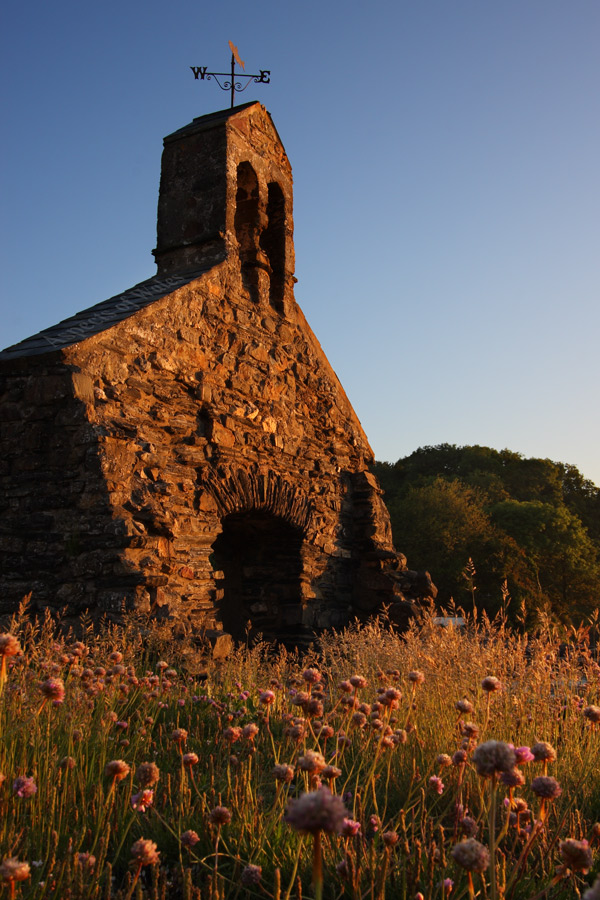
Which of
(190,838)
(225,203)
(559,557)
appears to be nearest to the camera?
(190,838)

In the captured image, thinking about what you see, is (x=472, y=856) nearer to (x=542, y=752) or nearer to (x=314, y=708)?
(x=542, y=752)

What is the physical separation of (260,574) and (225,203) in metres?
5.16

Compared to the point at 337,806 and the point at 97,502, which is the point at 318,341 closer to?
the point at 97,502

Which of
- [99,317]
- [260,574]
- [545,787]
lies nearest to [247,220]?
[99,317]

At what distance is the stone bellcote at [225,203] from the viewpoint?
927 centimetres

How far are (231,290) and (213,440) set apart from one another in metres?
2.31

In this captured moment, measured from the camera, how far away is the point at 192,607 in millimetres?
7051

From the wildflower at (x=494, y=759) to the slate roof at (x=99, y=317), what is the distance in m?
5.90

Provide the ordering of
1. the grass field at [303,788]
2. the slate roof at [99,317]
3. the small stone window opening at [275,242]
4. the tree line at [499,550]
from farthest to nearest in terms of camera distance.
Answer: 1. the tree line at [499,550]
2. the small stone window opening at [275,242]
3. the slate roof at [99,317]
4. the grass field at [303,788]

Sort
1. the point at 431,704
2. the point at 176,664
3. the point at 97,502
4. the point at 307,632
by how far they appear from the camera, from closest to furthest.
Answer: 1. the point at 431,704
2. the point at 176,664
3. the point at 97,502
4. the point at 307,632

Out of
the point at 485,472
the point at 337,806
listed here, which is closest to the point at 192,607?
the point at 337,806

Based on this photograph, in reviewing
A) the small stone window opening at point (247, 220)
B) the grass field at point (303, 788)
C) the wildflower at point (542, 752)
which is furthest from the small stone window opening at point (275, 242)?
the wildflower at point (542, 752)

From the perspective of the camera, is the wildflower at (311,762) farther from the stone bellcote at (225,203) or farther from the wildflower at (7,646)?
the stone bellcote at (225,203)

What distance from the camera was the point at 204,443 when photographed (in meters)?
7.82
